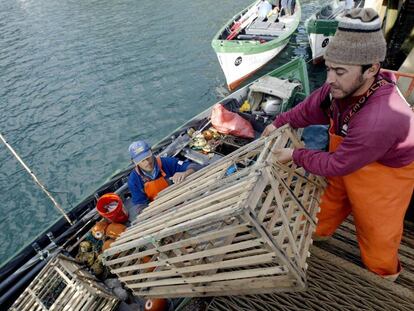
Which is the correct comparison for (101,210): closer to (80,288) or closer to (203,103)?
(80,288)

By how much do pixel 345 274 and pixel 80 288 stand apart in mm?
3273

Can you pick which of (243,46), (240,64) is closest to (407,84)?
(243,46)

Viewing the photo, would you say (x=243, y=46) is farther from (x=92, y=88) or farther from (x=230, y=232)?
(x=230, y=232)

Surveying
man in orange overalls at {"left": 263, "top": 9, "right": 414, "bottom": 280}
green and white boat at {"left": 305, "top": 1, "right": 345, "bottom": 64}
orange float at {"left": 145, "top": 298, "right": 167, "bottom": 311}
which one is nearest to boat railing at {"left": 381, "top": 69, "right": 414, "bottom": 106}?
man in orange overalls at {"left": 263, "top": 9, "right": 414, "bottom": 280}

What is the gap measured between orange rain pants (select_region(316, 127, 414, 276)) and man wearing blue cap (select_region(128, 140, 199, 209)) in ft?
7.99

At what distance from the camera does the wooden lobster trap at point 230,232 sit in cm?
229

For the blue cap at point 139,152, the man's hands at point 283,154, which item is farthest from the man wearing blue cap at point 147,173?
the man's hands at point 283,154

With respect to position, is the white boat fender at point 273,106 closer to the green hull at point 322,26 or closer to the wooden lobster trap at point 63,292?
the wooden lobster trap at point 63,292

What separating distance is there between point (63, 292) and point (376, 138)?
388cm

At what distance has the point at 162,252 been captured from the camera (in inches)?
113

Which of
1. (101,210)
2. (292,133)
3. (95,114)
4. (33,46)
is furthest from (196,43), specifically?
(292,133)

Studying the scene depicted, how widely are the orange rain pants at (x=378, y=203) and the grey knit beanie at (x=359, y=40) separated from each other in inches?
35.2

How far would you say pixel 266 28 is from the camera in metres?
14.6

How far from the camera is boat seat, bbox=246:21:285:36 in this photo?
14.2 meters
